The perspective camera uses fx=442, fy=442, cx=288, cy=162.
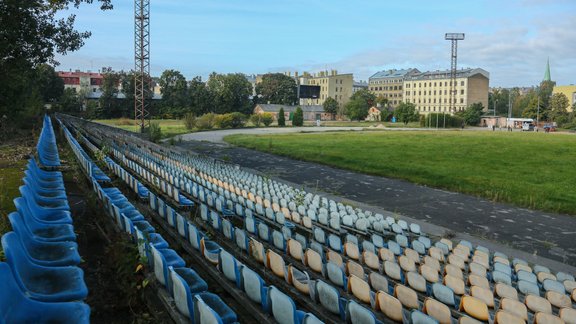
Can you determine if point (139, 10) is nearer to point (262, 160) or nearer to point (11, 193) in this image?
point (262, 160)

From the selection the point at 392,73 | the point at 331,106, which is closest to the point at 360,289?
the point at 331,106

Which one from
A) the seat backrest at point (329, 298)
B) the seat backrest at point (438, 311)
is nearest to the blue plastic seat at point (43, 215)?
the seat backrest at point (329, 298)

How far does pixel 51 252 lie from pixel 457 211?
13.8m

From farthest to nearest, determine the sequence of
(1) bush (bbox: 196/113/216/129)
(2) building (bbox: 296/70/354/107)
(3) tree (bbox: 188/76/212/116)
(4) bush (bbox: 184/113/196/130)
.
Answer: (2) building (bbox: 296/70/354/107), (3) tree (bbox: 188/76/212/116), (1) bush (bbox: 196/113/216/129), (4) bush (bbox: 184/113/196/130)

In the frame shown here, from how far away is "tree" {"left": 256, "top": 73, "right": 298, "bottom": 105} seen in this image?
12375 cm

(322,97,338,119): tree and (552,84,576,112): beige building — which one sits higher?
(552,84,576,112): beige building

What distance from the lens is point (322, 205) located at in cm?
1354

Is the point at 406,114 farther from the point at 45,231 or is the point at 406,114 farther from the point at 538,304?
the point at 45,231

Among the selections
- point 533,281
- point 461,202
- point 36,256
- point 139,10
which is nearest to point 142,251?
point 36,256

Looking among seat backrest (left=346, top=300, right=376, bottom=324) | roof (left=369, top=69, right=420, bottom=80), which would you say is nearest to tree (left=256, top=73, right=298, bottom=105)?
roof (left=369, top=69, right=420, bottom=80)

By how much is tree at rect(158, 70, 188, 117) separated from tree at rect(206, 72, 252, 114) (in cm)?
635

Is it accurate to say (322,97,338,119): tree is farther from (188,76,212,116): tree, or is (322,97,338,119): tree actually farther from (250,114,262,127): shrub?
(250,114,262,127): shrub

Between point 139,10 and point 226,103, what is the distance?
59164mm

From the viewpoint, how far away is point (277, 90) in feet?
408
